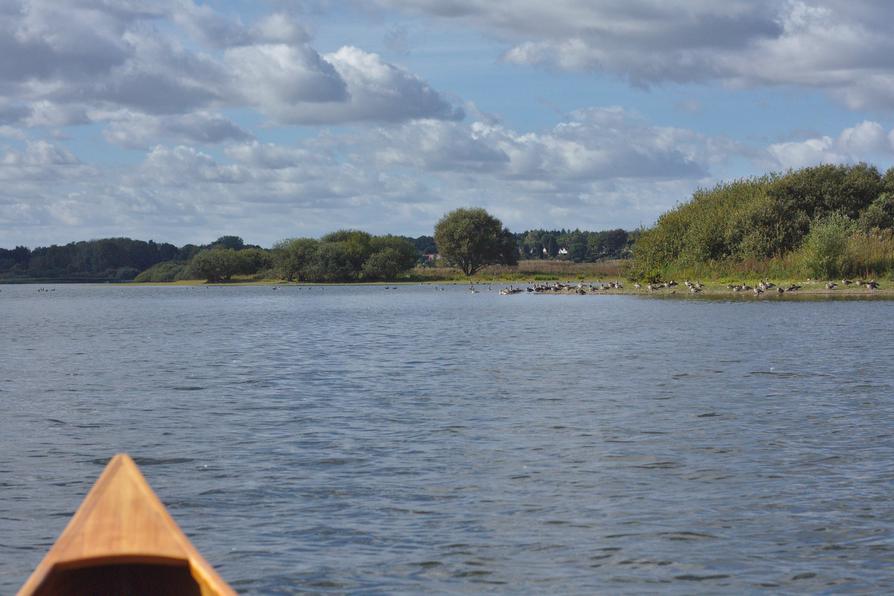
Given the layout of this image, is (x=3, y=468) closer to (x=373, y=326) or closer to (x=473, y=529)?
(x=473, y=529)

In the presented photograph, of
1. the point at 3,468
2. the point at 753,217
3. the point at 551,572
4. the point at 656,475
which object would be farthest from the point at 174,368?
the point at 753,217

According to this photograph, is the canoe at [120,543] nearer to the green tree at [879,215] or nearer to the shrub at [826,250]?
the shrub at [826,250]

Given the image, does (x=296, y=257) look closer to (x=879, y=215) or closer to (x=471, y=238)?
(x=471, y=238)

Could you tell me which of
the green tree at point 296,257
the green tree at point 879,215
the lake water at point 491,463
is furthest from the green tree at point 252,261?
the lake water at point 491,463

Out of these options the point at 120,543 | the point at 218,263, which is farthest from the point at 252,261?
the point at 120,543

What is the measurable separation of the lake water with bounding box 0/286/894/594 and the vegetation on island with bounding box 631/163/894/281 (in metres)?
45.6

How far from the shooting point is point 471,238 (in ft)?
584

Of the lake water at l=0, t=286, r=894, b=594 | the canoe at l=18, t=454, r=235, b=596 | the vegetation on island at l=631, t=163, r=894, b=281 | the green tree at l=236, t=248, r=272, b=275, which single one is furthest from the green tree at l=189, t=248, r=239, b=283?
the canoe at l=18, t=454, r=235, b=596

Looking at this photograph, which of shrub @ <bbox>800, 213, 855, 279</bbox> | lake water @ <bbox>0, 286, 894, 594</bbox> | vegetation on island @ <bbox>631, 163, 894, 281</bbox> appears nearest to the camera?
lake water @ <bbox>0, 286, 894, 594</bbox>

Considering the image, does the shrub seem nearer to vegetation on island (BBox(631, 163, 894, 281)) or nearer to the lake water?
vegetation on island (BBox(631, 163, 894, 281))

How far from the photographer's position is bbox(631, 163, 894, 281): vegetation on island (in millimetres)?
80875

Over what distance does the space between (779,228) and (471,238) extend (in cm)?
9382

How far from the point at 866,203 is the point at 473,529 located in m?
91.9

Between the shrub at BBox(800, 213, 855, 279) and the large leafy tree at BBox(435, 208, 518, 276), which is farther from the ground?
the large leafy tree at BBox(435, 208, 518, 276)
